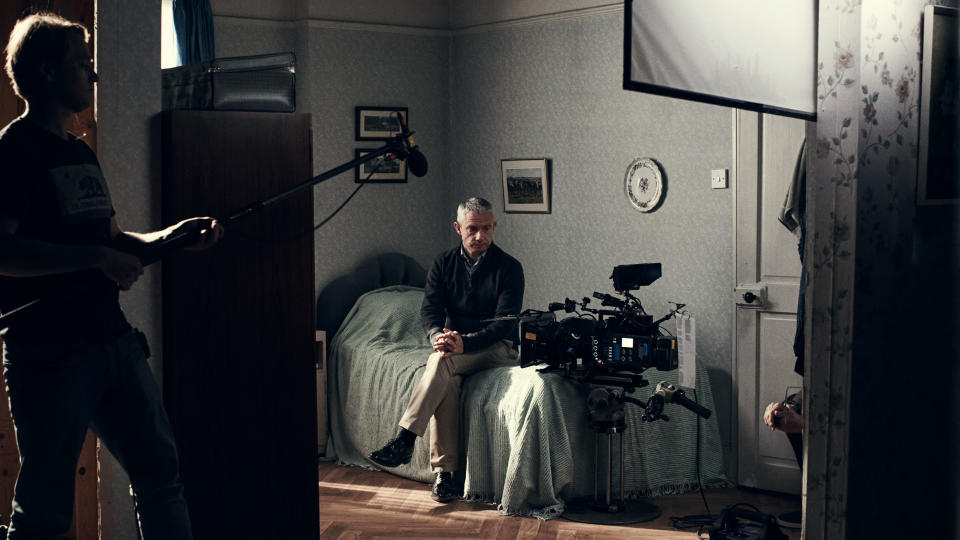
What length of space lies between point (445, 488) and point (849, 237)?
2516 mm

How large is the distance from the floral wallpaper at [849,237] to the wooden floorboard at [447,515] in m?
1.66

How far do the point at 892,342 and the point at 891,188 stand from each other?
35 centimetres

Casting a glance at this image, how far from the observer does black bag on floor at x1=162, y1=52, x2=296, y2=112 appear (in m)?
2.97

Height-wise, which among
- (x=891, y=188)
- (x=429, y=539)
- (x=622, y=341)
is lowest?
(x=429, y=539)

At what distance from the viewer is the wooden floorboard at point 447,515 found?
379 cm

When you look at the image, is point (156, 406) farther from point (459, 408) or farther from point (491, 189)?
point (491, 189)

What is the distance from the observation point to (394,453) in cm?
437

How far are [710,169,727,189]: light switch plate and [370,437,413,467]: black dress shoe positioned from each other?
1.91 metres

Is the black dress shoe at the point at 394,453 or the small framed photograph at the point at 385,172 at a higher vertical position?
the small framed photograph at the point at 385,172

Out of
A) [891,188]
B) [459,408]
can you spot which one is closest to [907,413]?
[891,188]

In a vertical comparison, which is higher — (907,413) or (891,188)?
(891,188)

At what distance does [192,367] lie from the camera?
→ 290 centimetres

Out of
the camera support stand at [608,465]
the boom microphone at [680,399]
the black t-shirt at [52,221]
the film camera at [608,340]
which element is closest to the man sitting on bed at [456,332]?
the film camera at [608,340]

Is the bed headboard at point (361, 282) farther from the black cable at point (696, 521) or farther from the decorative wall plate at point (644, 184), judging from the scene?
the black cable at point (696, 521)
